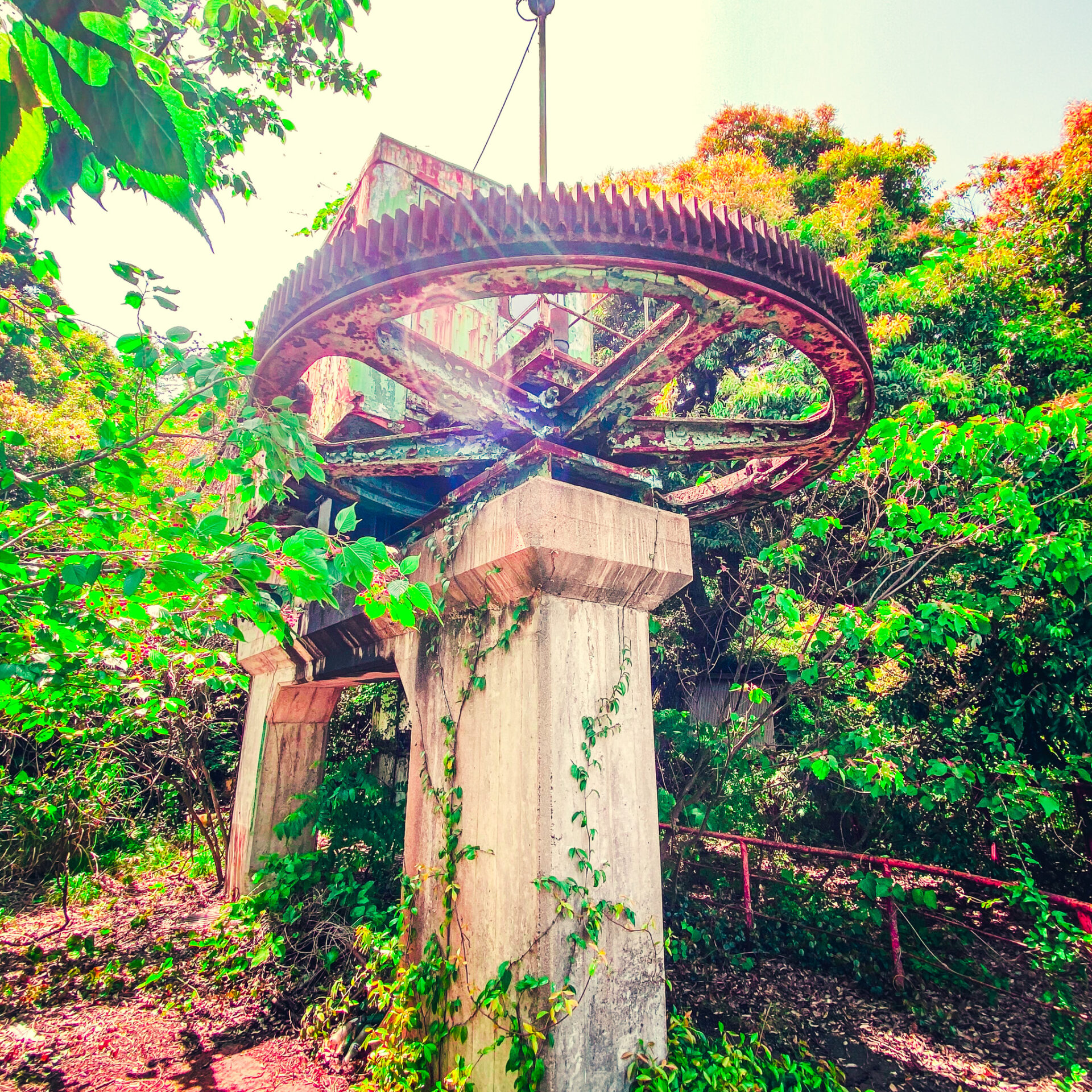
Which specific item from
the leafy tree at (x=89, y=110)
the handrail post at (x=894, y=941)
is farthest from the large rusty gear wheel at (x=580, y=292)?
the handrail post at (x=894, y=941)

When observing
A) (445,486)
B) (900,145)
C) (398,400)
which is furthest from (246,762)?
(900,145)

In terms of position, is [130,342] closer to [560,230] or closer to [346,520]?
[346,520]

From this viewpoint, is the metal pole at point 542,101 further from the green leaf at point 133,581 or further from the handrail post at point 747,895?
the handrail post at point 747,895

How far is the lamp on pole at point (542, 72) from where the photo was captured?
3.63 m

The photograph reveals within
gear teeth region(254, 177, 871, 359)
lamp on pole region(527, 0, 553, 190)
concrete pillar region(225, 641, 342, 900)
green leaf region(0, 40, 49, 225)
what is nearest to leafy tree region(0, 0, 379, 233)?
green leaf region(0, 40, 49, 225)

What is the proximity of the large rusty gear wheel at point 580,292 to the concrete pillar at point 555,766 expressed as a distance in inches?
A: 21.0

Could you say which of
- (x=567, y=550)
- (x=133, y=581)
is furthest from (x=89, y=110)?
(x=567, y=550)

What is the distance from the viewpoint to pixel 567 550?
2902mm

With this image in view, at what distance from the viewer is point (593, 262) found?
2152 mm

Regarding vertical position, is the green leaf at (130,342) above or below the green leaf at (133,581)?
above

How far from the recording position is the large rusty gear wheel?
6.99 ft

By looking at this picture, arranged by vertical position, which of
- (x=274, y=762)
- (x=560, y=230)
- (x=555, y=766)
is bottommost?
(x=274, y=762)

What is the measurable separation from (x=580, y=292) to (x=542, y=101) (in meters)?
2.33

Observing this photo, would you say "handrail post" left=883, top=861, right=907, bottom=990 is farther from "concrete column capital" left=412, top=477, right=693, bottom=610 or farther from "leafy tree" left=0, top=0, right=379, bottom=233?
"leafy tree" left=0, top=0, right=379, bottom=233
